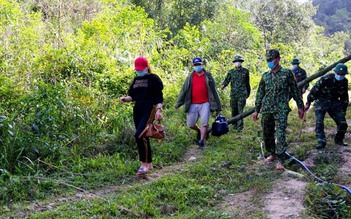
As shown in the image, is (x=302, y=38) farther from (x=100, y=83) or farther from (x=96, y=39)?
(x=100, y=83)

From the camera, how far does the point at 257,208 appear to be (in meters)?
4.28

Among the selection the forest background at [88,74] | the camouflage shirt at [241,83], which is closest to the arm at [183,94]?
the forest background at [88,74]

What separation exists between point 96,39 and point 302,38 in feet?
51.7

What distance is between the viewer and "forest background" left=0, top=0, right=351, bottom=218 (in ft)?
18.7

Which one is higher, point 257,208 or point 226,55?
point 226,55

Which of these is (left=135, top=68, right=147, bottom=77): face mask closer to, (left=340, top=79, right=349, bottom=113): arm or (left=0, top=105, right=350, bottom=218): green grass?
(left=0, top=105, right=350, bottom=218): green grass

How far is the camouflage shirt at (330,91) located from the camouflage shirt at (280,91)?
1467mm

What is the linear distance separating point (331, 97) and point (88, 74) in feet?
19.3

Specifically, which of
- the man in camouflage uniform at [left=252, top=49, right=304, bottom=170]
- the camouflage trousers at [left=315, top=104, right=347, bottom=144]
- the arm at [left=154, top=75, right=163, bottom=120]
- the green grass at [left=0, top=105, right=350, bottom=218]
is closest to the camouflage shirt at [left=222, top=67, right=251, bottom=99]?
the green grass at [left=0, top=105, right=350, bottom=218]

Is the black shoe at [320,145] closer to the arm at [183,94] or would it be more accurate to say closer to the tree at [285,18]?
the arm at [183,94]

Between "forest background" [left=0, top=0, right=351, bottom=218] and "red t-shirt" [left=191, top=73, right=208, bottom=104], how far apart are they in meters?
0.86

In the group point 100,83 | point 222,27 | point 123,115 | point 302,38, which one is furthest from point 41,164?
point 302,38

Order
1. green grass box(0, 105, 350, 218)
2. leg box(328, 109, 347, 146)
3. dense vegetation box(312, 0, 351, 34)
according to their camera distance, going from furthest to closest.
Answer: dense vegetation box(312, 0, 351, 34) < leg box(328, 109, 347, 146) < green grass box(0, 105, 350, 218)

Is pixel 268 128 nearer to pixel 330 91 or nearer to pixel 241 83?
pixel 330 91
